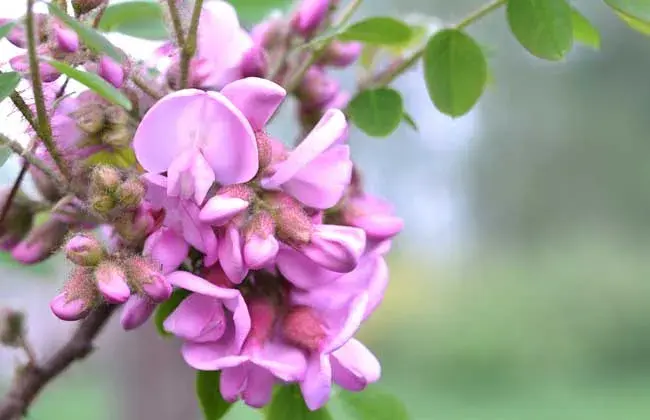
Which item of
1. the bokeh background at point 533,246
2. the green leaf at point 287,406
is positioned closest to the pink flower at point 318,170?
the green leaf at point 287,406

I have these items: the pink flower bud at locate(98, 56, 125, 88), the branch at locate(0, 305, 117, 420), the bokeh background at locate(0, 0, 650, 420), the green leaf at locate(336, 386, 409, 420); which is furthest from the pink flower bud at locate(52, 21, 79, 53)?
the bokeh background at locate(0, 0, 650, 420)

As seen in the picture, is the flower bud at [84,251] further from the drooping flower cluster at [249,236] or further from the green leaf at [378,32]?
the green leaf at [378,32]

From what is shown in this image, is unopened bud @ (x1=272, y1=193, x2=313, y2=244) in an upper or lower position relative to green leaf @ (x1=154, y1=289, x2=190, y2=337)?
upper

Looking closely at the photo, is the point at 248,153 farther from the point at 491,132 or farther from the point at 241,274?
the point at 491,132

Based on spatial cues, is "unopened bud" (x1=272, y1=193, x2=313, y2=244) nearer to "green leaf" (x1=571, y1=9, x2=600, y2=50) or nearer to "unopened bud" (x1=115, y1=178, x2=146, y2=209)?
"unopened bud" (x1=115, y1=178, x2=146, y2=209)

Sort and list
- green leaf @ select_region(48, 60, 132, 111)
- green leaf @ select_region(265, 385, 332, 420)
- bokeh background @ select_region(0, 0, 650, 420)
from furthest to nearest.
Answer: bokeh background @ select_region(0, 0, 650, 420) → green leaf @ select_region(265, 385, 332, 420) → green leaf @ select_region(48, 60, 132, 111)

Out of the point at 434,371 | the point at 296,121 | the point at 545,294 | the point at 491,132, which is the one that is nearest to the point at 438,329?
the point at 434,371

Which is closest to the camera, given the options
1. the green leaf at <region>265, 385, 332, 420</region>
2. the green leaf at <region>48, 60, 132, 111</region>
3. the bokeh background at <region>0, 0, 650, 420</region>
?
the green leaf at <region>48, 60, 132, 111</region>
